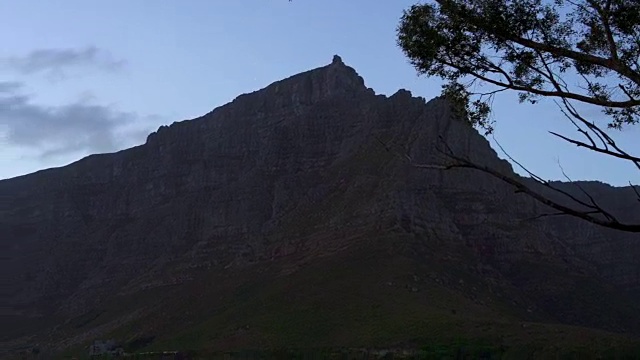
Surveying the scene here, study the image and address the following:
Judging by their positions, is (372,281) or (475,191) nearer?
(372,281)

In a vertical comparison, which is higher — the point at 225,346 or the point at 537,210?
the point at 537,210

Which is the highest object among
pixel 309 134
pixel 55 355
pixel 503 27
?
pixel 309 134

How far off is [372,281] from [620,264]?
66.5 metres

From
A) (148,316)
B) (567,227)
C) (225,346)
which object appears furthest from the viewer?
(567,227)

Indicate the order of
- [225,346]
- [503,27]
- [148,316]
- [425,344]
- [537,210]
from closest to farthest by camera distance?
[503,27]
[425,344]
[225,346]
[148,316]
[537,210]

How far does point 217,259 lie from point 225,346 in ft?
176

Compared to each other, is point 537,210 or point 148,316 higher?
point 537,210

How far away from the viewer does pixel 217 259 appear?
17562 centimetres

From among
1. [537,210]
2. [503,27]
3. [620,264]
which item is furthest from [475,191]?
[503,27]

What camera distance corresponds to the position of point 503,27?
77.2ft

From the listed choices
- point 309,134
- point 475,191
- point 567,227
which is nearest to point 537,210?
point 475,191

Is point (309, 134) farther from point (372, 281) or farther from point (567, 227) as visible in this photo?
point (372, 281)

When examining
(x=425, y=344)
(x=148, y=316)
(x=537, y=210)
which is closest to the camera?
(x=425, y=344)

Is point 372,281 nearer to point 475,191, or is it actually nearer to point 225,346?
point 225,346
